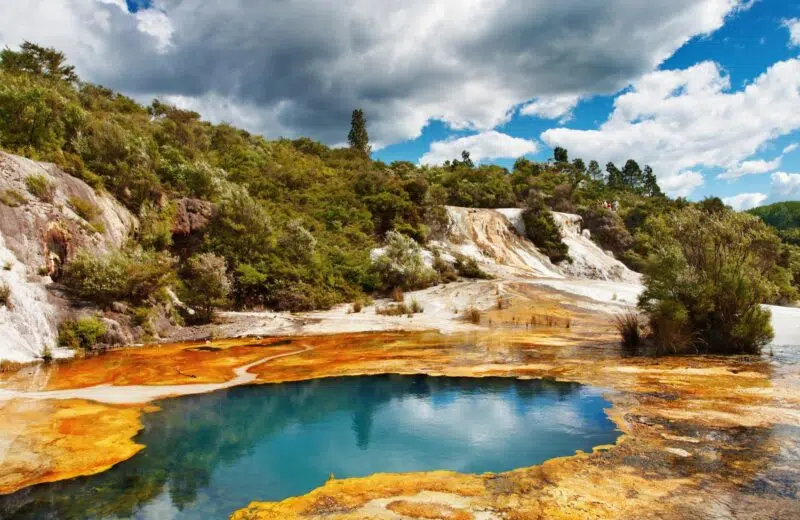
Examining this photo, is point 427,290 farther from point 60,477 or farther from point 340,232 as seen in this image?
point 60,477

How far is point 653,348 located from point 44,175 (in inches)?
802

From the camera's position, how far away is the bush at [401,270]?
2638 centimetres

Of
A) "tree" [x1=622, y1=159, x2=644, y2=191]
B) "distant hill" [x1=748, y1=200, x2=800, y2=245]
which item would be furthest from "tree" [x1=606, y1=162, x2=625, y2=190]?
"distant hill" [x1=748, y1=200, x2=800, y2=245]

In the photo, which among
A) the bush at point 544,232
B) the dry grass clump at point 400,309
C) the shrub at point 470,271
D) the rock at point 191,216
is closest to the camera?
the dry grass clump at point 400,309

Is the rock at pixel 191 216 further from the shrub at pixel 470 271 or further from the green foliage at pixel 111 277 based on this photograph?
the shrub at pixel 470 271

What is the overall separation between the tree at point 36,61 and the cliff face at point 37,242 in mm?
17807

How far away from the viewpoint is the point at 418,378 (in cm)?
1129

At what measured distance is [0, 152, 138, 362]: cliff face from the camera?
1252 centimetres

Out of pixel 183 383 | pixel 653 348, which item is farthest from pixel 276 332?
pixel 653 348

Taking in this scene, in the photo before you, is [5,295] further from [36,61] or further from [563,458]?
[36,61]

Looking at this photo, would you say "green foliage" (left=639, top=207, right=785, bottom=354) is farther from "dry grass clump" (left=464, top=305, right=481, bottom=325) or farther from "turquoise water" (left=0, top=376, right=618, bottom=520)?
"dry grass clump" (left=464, top=305, right=481, bottom=325)

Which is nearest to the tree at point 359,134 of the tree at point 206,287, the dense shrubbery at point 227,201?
the dense shrubbery at point 227,201

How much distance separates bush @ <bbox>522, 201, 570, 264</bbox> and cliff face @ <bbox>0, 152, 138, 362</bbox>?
31981mm

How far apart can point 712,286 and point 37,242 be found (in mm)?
19213
